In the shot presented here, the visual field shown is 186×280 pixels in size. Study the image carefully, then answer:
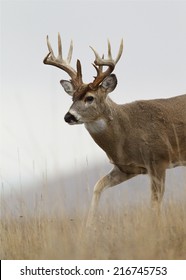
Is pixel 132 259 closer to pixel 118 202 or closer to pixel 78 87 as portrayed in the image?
pixel 118 202

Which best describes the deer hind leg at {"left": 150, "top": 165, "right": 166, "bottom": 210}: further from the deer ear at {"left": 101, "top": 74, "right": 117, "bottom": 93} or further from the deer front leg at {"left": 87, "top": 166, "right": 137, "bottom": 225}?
the deer ear at {"left": 101, "top": 74, "right": 117, "bottom": 93}

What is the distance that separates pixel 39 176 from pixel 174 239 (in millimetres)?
2177

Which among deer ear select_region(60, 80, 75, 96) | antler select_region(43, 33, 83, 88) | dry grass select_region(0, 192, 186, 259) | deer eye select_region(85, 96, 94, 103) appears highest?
antler select_region(43, 33, 83, 88)

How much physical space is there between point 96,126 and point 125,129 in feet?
1.29

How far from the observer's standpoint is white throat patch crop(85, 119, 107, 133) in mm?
10870

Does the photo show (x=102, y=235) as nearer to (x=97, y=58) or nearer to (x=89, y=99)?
(x=89, y=99)

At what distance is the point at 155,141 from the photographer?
1090cm


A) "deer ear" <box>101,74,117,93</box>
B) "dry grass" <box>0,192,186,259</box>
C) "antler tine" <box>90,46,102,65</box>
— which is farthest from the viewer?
"antler tine" <box>90,46,102,65</box>

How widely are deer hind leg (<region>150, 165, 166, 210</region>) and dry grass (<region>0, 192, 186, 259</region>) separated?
899 millimetres

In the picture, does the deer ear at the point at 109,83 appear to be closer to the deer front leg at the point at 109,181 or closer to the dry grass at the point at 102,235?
the deer front leg at the point at 109,181

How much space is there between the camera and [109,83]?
11.0m

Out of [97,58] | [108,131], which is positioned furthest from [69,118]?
[97,58]

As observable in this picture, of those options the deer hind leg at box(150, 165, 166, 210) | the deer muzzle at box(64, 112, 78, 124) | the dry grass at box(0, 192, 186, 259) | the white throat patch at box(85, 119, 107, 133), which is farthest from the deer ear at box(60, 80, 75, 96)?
the dry grass at box(0, 192, 186, 259)
